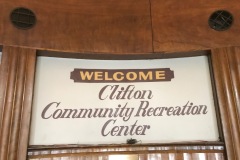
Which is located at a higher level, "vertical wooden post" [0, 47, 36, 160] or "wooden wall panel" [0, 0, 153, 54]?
"wooden wall panel" [0, 0, 153, 54]

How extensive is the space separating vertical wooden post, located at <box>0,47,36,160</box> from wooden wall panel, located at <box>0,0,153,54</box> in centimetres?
13

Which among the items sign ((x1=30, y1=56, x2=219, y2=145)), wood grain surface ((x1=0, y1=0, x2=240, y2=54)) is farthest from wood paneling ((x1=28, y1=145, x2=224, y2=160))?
wood grain surface ((x1=0, y1=0, x2=240, y2=54))

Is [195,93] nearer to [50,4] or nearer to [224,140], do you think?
[224,140]

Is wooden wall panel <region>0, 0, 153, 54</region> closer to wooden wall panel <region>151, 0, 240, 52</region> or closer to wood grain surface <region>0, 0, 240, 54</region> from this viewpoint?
wood grain surface <region>0, 0, 240, 54</region>

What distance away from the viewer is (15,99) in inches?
82.6

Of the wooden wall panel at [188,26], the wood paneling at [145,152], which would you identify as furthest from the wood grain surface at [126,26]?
the wood paneling at [145,152]

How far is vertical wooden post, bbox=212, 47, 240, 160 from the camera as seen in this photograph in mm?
2121

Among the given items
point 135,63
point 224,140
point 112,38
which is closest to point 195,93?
point 224,140

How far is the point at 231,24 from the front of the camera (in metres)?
2.41

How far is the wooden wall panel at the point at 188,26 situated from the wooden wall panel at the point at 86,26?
11cm

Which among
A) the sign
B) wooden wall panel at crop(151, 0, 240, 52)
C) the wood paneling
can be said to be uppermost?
wooden wall panel at crop(151, 0, 240, 52)

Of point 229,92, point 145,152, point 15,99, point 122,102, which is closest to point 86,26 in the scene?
point 122,102

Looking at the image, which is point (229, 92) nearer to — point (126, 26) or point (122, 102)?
point (122, 102)

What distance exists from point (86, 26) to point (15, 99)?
0.93 metres
